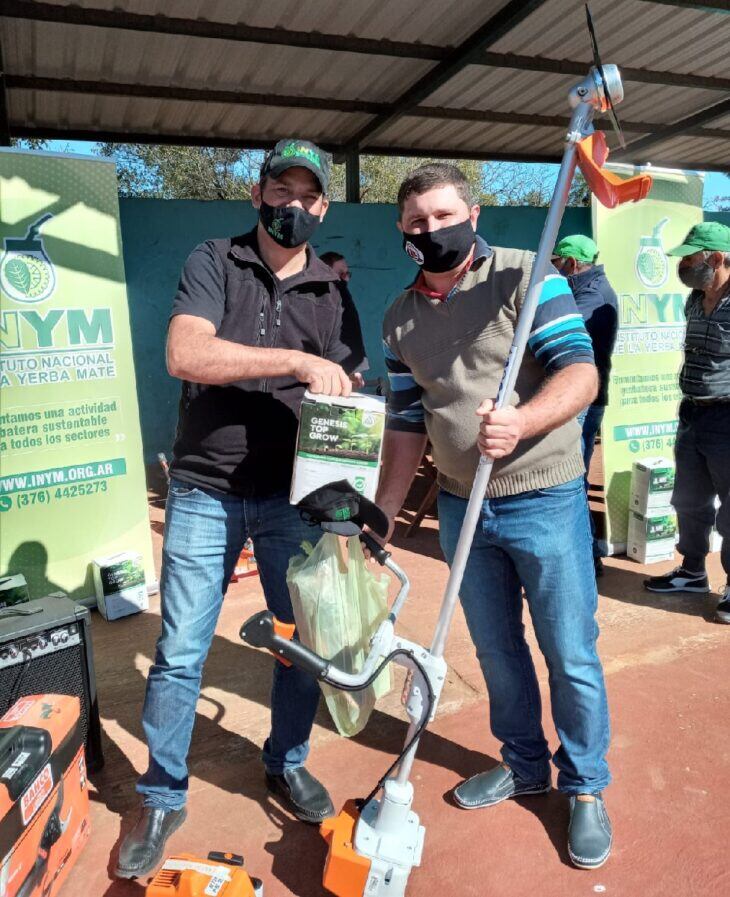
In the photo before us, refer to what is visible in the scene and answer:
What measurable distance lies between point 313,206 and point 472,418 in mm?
797

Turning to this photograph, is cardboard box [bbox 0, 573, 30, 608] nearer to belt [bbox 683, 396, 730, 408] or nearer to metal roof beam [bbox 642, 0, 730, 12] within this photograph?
belt [bbox 683, 396, 730, 408]

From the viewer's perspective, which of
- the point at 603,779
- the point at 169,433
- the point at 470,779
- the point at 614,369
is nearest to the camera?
the point at 603,779

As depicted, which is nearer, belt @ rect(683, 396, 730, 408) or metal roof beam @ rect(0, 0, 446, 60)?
belt @ rect(683, 396, 730, 408)

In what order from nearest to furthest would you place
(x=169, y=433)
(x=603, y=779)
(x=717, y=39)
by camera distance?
(x=603, y=779) → (x=717, y=39) → (x=169, y=433)

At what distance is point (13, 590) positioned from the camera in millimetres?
3600

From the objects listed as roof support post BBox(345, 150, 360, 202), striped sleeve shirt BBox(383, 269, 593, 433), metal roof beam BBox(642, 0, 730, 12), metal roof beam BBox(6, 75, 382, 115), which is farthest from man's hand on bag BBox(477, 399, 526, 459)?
roof support post BBox(345, 150, 360, 202)

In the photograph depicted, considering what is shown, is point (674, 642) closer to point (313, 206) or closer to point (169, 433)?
point (313, 206)

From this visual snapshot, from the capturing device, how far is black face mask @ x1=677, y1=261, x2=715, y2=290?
3664 millimetres

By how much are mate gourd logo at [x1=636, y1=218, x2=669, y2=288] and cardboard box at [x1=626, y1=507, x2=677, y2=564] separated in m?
1.54

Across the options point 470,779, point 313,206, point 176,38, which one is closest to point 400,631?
point 470,779

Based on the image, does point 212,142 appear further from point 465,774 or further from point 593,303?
point 465,774

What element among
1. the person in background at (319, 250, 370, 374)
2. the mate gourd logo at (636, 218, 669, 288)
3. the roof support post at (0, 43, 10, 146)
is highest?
the roof support post at (0, 43, 10, 146)

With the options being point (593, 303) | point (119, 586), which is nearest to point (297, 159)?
point (593, 303)

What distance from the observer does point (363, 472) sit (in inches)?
75.4
